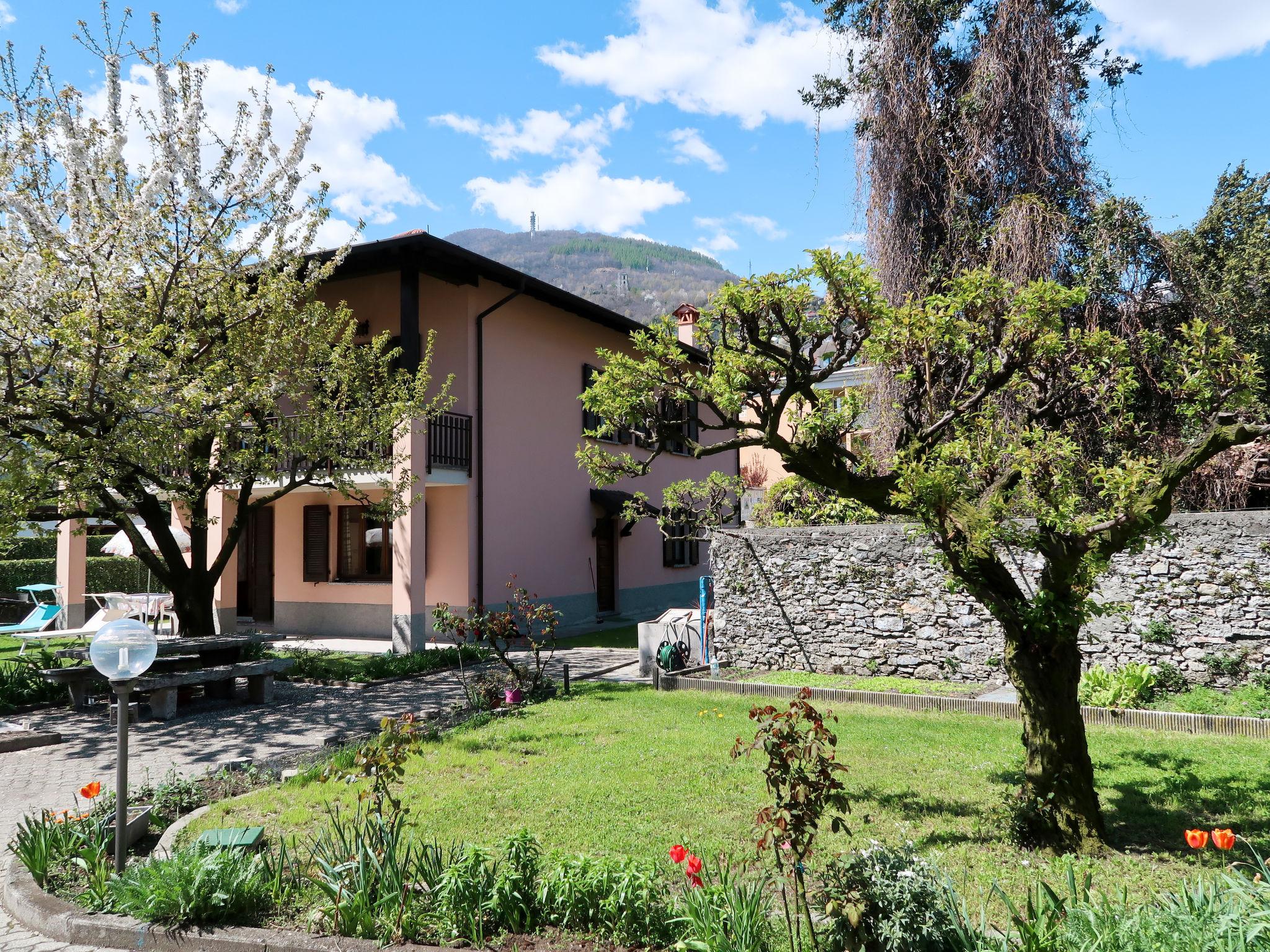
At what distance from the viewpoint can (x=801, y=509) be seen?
12656 millimetres

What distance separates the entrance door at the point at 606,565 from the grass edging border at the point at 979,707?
28.2 feet

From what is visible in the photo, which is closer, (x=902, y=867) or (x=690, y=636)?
(x=902, y=867)

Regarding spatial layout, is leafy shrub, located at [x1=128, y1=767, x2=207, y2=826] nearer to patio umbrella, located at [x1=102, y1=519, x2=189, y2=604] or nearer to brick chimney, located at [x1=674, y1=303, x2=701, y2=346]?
patio umbrella, located at [x1=102, y1=519, x2=189, y2=604]

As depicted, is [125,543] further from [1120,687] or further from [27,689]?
[1120,687]

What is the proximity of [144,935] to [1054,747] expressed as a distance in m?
4.92

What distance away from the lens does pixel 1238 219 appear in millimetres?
12031

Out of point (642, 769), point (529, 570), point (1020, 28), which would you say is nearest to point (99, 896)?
point (642, 769)

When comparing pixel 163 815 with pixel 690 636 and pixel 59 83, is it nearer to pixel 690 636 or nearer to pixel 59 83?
pixel 690 636

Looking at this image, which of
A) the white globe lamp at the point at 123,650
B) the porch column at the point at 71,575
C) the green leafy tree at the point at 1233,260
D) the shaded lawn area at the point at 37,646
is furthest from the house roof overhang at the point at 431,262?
the white globe lamp at the point at 123,650

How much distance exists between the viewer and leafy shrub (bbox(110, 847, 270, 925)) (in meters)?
3.90

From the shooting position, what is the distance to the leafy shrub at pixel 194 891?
3900mm

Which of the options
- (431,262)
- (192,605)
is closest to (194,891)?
(192,605)

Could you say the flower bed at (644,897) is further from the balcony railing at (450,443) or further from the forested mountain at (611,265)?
the forested mountain at (611,265)

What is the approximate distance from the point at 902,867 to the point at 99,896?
3.95m
